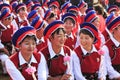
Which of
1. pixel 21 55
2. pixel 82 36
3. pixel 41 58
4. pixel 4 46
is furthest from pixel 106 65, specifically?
pixel 4 46

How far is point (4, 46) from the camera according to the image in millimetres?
5648

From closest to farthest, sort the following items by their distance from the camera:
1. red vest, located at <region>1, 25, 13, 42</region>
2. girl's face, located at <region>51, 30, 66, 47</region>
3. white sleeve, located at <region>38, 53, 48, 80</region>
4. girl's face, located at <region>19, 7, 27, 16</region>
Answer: white sleeve, located at <region>38, 53, 48, 80</region> → girl's face, located at <region>51, 30, 66, 47</region> → red vest, located at <region>1, 25, 13, 42</region> → girl's face, located at <region>19, 7, 27, 16</region>

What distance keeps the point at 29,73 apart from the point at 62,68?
0.55 metres

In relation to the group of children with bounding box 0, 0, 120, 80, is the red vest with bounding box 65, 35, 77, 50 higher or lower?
higher

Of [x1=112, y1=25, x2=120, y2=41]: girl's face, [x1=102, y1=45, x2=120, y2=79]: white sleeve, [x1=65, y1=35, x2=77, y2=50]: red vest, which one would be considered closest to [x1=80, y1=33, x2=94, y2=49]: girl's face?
[x1=102, y1=45, x2=120, y2=79]: white sleeve

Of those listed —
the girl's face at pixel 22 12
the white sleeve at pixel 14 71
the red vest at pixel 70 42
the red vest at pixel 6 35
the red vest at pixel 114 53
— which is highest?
the girl's face at pixel 22 12

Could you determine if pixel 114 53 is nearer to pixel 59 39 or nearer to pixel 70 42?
pixel 59 39

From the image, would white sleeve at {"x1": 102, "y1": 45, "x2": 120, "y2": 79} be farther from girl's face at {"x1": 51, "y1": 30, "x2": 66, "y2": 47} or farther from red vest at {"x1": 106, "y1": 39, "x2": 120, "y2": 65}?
girl's face at {"x1": 51, "y1": 30, "x2": 66, "y2": 47}

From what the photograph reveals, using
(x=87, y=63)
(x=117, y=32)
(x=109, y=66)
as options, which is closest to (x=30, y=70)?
(x=87, y=63)

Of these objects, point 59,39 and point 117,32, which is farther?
point 117,32

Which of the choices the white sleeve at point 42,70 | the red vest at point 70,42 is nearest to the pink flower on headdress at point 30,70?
the white sleeve at point 42,70

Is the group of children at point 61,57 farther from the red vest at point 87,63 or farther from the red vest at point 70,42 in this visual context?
the red vest at point 70,42

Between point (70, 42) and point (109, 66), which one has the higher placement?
point (70, 42)

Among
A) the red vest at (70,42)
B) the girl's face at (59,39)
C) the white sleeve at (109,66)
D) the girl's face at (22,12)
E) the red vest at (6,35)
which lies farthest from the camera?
the girl's face at (22,12)
